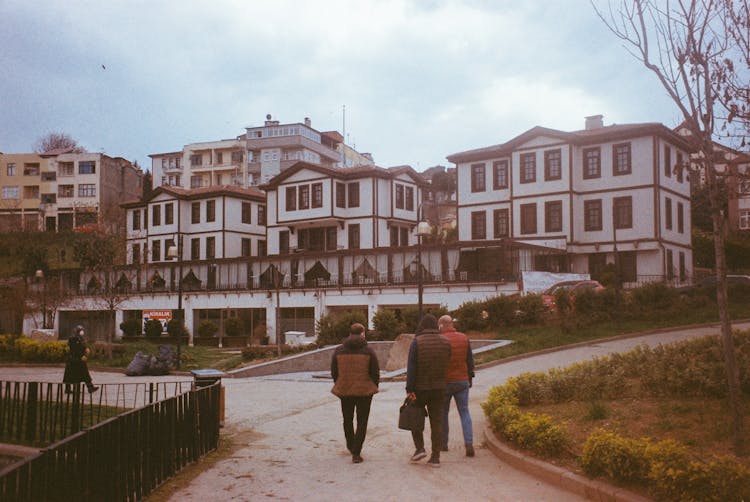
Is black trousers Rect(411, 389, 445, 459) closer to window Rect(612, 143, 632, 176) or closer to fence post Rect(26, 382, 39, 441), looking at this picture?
fence post Rect(26, 382, 39, 441)

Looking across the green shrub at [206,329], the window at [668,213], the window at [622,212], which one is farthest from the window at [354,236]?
the window at [668,213]

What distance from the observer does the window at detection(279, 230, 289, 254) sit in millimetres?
51219

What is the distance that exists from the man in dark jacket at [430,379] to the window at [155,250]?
51.4 meters

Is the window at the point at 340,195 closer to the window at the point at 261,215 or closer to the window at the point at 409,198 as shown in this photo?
the window at the point at 409,198

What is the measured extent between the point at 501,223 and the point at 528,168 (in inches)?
147

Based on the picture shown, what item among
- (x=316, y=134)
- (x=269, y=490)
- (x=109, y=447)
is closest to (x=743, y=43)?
(x=269, y=490)

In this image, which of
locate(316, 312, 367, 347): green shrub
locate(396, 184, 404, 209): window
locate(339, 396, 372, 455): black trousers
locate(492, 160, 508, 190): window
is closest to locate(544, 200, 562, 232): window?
locate(492, 160, 508, 190): window

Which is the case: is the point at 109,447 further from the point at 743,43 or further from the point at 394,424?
the point at 743,43

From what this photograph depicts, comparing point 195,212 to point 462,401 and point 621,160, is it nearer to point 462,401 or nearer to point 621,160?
point 621,160

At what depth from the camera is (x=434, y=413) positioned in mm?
8344

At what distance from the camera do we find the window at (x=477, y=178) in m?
44.4

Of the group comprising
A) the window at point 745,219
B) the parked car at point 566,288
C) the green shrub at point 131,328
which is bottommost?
the green shrub at point 131,328

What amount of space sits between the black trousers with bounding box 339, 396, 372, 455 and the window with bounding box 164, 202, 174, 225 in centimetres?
5064

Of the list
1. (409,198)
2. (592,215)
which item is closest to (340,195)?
(409,198)
